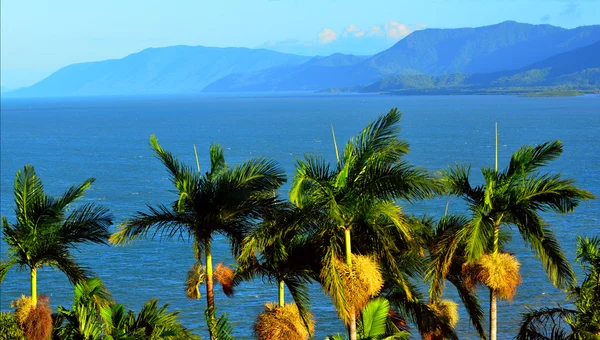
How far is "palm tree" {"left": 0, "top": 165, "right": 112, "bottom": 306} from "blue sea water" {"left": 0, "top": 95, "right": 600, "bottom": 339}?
590 centimetres

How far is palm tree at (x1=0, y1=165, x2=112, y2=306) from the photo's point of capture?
51.5 ft

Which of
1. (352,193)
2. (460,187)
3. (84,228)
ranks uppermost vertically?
(352,193)

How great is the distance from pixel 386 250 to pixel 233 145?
10779 centimetres

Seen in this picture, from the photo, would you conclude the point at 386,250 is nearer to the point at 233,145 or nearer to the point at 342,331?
the point at 342,331

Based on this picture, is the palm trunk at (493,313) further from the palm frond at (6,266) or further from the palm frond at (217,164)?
the palm frond at (6,266)

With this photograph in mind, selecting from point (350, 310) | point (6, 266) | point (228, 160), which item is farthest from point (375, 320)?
point (228, 160)

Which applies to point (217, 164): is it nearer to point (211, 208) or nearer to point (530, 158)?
point (211, 208)

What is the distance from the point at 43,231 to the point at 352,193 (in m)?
5.44

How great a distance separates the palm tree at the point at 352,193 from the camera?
14945 mm

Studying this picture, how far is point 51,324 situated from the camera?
49.3 ft

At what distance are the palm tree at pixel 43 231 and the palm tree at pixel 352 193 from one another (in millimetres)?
3920

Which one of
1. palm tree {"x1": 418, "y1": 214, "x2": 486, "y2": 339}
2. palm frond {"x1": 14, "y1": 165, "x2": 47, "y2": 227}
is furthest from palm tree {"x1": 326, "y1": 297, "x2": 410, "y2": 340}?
palm frond {"x1": 14, "y1": 165, "x2": 47, "y2": 227}

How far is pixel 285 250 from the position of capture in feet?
52.5

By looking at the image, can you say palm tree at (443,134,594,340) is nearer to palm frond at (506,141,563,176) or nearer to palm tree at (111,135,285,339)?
palm frond at (506,141,563,176)
